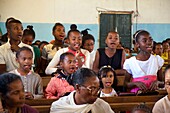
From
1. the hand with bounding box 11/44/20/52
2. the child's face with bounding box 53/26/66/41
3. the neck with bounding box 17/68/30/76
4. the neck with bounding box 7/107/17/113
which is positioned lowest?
the neck with bounding box 7/107/17/113

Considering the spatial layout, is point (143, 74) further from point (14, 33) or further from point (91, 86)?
point (14, 33)

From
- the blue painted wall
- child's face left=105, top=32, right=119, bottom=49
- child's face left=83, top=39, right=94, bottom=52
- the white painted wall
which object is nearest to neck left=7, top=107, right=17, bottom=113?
child's face left=105, top=32, right=119, bottom=49

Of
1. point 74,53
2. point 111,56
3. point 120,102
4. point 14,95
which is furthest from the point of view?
point 111,56

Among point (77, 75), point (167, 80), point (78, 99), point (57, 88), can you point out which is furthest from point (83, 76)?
point (57, 88)

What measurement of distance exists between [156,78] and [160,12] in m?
8.37

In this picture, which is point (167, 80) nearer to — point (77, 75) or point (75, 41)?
point (77, 75)

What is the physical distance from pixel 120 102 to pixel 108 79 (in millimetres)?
849

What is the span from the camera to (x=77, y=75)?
2533 mm

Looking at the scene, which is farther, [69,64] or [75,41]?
[75,41]

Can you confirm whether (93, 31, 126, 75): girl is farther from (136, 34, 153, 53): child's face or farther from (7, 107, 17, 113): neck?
(7, 107, 17, 113): neck

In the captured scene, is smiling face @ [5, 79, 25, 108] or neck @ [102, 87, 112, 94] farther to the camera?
neck @ [102, 87, 112, 94]

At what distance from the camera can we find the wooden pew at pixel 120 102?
2.78 metres

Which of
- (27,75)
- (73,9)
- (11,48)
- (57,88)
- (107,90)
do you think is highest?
(73,9)

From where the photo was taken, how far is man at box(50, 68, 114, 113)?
7.98ft
